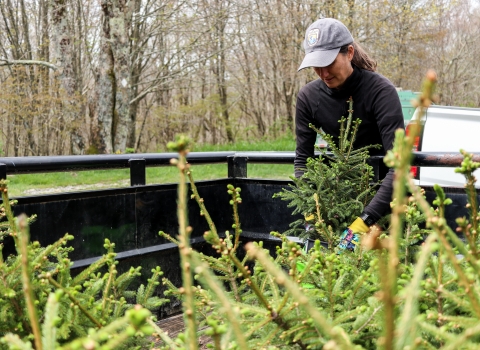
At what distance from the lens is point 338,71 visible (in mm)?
3059

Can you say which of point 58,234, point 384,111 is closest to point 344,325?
point 384,111

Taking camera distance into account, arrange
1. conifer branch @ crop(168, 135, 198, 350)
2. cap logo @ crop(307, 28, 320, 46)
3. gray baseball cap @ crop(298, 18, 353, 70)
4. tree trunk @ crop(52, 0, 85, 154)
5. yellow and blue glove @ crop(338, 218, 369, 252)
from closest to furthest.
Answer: conifer branch @ crop(168, 135, 198, 350)
yellow and blue glove @ crop(338, 218, 369, 252)
gray baseball cap @ crop(298, 18, 353, 70)
cap logo @ crop(307, 28, 320, 46)
tree trunk @ crop(52, 0, 85, 154)

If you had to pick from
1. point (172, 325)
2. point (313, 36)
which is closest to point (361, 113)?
point (313, 36)

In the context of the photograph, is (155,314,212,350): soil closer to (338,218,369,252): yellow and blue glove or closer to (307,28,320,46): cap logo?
(338,218,369,252): yellow and blue glove

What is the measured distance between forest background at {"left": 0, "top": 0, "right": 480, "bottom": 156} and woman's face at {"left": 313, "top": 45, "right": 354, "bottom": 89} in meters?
10.9

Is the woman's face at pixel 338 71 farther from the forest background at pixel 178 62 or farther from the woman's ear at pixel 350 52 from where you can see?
the forest background at pixel 178 62

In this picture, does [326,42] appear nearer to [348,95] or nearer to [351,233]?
[348,95]

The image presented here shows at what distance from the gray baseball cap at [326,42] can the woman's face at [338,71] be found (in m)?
0.04

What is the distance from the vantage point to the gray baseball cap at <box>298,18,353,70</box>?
3.05 m

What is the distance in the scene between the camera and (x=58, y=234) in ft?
10.9

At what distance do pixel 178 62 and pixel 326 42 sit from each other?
14.8 meters

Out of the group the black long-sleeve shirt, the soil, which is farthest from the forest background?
the black long-sleeve shirt

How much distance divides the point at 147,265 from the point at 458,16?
3484cm

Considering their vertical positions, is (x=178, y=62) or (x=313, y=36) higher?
(x=178, y=62)
